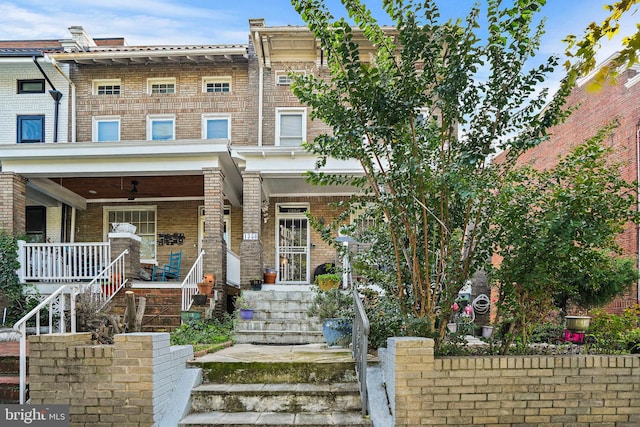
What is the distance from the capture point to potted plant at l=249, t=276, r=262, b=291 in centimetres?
1070

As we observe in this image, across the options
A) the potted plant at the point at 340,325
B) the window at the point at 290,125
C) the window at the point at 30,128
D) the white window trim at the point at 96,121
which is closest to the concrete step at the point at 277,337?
the potted plant at the point at 340,325

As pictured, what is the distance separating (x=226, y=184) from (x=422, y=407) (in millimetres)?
9099

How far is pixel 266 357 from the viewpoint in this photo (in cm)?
616

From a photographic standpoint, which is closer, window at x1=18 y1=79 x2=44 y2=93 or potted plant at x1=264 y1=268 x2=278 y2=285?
potted plant at x1=264 y1=268 x2=278 y2=285

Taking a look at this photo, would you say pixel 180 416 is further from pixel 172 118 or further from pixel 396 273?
pixel 172 118

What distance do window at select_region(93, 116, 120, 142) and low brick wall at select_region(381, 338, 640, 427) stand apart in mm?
12000

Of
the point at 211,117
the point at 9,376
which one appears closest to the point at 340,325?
the point at 9,376

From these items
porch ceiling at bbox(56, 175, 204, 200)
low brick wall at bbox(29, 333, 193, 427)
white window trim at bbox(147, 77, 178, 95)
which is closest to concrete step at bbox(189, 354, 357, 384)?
low brick wall at bbox(29, 333, 193, 427)

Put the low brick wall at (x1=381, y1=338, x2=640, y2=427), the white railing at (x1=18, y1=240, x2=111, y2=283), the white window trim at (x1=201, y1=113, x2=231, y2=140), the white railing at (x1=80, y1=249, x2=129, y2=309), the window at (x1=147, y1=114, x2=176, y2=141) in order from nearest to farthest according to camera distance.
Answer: the low brick wall at (x1=381, y1=338, x2=640, y2=427)
the white railing at (x1=80, y1=249, x2=129, y2=309)
the white railing at (x1=18, y1=240, x2=111, y2=283)
the white window trim at (x1=201, y1=113, x2=231, y2=140)
the window at (x1=147, y1=114, x2=176, y2=141)

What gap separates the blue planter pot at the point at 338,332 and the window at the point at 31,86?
1173 cm

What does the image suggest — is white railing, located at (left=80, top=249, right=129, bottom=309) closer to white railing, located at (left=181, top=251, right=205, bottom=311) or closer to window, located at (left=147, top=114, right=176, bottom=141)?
white railing, located at (left=181, top=251, right=205, bottom=311)

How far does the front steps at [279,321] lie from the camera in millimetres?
8102

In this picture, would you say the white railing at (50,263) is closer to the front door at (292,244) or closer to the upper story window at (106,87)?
the front door at (292,244)

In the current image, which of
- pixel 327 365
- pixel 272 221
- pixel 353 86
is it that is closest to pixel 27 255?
pixel 272 221
